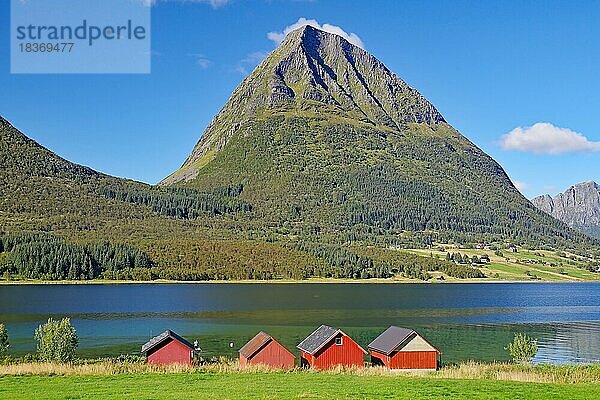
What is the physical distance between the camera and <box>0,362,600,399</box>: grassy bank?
3819cm

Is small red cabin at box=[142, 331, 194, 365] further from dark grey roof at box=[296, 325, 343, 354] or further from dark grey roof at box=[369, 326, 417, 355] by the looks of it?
dark grey roof at box=[369, 326, 417, 355]

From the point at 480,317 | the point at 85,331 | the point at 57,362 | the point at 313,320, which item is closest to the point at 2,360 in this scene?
the point at 57,362

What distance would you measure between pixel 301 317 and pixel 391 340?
186 feet

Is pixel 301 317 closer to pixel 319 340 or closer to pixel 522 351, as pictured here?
pixel 522 351

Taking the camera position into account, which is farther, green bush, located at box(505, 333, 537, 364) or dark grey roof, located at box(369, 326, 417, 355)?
green bush, located at box(505, 333, 537, 364)

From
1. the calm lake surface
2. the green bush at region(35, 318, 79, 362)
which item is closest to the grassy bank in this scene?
the green bush at region(35, 318, 79, 362)

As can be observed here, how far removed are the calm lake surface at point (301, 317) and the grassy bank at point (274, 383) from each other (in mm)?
20853

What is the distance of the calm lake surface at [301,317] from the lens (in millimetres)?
84000

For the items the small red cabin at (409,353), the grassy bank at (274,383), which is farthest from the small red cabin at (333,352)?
the grassy bank at (274,383)

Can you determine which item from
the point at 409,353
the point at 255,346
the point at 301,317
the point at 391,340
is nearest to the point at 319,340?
the point at 255,346

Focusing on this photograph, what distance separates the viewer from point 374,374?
52.1 metres

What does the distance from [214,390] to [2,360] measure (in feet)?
93.9

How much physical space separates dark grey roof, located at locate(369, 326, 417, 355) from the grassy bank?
4.14m

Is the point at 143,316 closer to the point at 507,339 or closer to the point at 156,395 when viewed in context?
the point at 507,339
